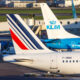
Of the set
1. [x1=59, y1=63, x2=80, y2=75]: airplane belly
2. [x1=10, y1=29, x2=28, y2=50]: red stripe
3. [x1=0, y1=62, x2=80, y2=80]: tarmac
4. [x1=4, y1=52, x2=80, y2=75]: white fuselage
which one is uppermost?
[x1=10, y1=29, x2=28, y2=50]: red stripe

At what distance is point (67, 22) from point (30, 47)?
132 ft

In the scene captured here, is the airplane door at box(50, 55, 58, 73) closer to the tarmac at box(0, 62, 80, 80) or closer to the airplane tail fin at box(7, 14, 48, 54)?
the tarmac at box(0, 62, 80, 80)

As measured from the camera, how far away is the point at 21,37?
29.5m

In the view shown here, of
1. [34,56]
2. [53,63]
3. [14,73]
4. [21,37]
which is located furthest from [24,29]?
[14,73]

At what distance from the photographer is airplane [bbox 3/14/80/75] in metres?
28.9

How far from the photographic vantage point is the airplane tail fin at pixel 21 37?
29.4 m

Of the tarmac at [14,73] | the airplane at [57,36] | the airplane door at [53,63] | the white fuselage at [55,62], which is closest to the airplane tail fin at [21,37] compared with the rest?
the white fuselage at [55,62]

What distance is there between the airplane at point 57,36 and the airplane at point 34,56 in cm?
1560

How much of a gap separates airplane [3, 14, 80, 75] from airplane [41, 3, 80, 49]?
→ 15602mm

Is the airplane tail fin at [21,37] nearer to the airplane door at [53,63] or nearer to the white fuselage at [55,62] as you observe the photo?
the white fuselage at [55,62]

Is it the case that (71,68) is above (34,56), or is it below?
below

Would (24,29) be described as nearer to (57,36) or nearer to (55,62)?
(55,62)

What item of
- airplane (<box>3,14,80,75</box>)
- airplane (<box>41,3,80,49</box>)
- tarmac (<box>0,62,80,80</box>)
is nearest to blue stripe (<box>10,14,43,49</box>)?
airplane (<box>3,14,80,75</box>)

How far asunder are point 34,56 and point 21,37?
1715 mm
